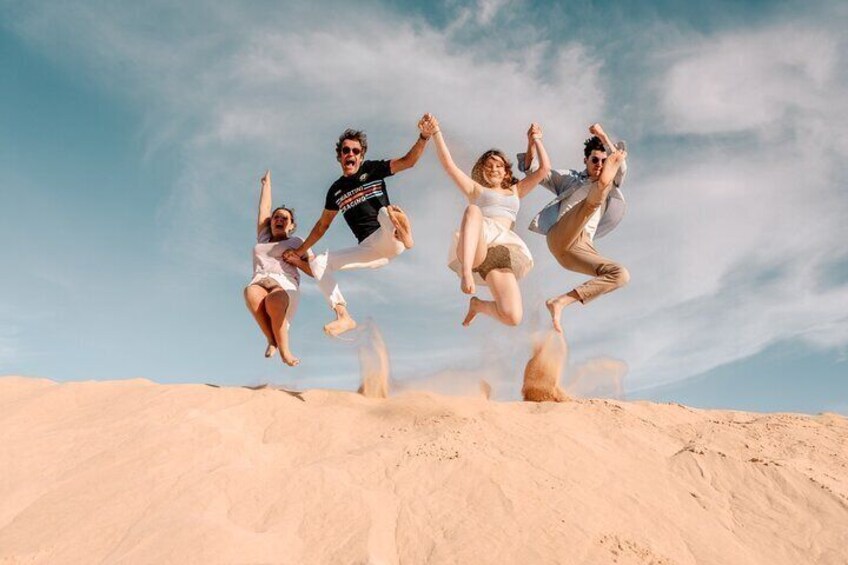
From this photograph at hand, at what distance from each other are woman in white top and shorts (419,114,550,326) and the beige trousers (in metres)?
0.54

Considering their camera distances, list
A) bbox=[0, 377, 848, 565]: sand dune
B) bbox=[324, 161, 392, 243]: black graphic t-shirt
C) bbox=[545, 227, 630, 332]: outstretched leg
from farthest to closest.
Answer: bbox=[324, 161, 392, 243]: black graphic t-shirt
bbox=[545, 227, 630, 332]: outstretched leg
bbox=[0, 377, 848, 565]: sand dune

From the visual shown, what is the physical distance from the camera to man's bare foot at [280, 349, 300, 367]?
20.2 feet

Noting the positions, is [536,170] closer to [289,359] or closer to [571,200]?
[571,200]

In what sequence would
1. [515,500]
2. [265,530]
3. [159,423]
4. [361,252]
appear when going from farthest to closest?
[361,252], [159,423], [515,500], [265,530]

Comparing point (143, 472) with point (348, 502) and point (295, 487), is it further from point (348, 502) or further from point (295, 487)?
point (348, 502)

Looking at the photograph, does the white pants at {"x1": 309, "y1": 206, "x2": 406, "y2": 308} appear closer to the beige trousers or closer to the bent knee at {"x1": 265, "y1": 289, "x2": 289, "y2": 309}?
the bent knee at {"x1": 265, "y1": 289, "x2": 289, "y2": 309}

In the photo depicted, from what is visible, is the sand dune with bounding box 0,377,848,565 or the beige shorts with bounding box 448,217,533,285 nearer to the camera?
the sand dune with bounding box 0,377,848,565

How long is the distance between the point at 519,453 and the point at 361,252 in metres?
3.03

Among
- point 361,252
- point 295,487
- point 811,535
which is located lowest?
point 811,535

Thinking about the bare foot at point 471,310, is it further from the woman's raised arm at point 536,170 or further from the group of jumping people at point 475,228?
the woman's raised arm at point 536,170

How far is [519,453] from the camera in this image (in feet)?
12.8

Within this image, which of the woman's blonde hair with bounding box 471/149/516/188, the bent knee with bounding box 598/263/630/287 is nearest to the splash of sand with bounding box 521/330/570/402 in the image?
the bent knee with bounding box 598/263/630/287

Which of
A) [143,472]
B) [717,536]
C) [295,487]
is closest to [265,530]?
[295,487]

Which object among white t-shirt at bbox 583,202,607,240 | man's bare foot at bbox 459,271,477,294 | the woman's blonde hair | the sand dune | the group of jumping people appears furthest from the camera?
white t-shirt at bbox 583,202,607,240
